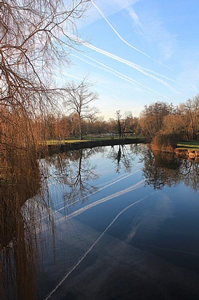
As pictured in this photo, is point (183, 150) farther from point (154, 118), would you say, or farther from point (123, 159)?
point (154, 118)

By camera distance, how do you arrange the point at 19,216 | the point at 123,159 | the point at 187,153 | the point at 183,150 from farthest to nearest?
the point at 183,150 → the point at 187,153 → the point at 123,159 → the point at 19,216

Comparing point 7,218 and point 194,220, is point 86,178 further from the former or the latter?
point 7,218

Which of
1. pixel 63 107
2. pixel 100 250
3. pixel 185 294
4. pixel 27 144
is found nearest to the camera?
pixel 27 144

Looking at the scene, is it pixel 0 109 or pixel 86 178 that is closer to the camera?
pixel 0 109

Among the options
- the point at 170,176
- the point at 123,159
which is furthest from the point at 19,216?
the point at 123,159

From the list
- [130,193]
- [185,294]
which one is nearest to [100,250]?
[185,294]

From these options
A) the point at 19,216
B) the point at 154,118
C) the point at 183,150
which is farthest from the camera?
the point at 154,118

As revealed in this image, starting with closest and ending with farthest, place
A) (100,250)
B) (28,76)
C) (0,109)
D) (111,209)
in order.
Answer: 1. (0,109)
2. (28,76)
3. (100,250)
4. (111,209)

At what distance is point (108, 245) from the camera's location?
4340 mm

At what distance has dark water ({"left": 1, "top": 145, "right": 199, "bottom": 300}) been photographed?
9.26 feet

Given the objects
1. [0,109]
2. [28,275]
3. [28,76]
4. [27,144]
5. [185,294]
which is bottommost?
[185,294]

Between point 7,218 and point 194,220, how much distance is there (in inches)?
192

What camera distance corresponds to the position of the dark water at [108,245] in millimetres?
2822

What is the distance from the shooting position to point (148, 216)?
5781 mm
